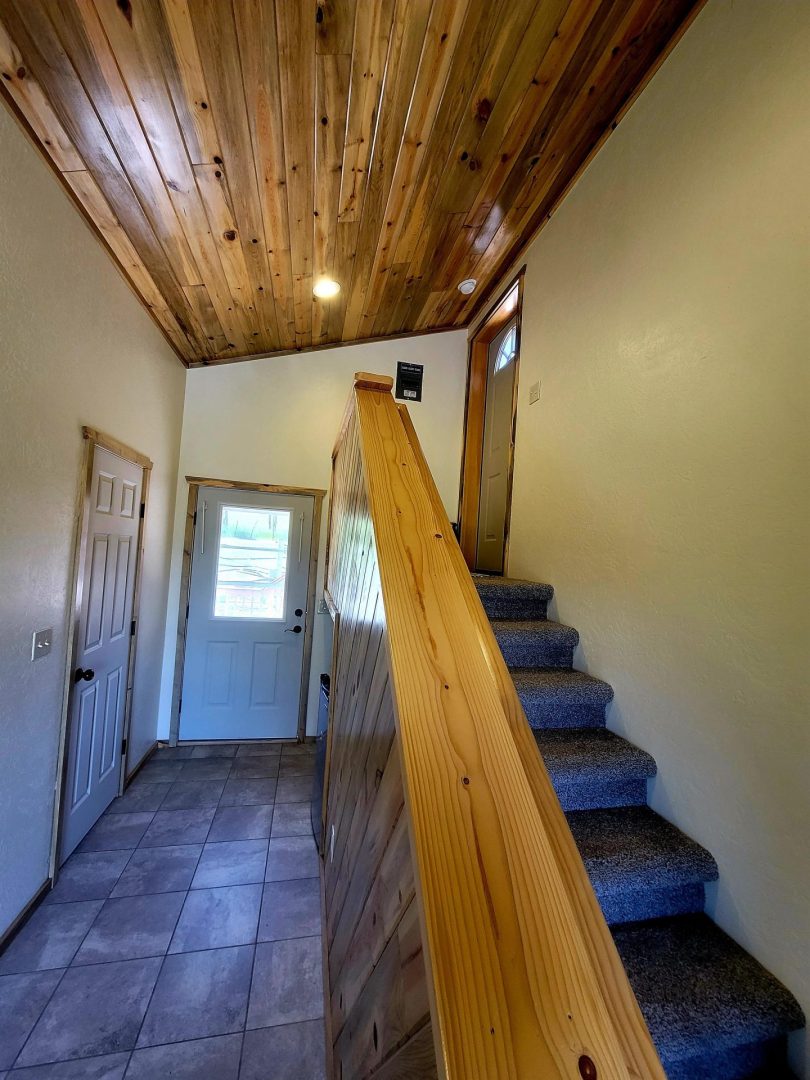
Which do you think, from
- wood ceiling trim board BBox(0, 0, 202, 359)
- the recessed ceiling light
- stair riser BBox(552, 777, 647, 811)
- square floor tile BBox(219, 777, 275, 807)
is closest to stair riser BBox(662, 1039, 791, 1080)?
stair riser BBox(552, 777, 647, 811)

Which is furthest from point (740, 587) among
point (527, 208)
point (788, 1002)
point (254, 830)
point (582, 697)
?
point (254, 830)

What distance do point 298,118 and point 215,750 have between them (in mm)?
3902

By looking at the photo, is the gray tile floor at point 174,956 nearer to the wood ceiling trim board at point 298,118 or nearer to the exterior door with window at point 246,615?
the exterior door with window at point 246,615

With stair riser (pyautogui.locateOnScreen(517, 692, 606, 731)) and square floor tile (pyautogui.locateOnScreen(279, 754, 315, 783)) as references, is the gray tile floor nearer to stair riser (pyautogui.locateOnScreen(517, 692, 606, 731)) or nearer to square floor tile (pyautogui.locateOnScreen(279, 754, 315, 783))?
square floor tile (pyautogui.locateOnScreen(279, 754, 315, 783))

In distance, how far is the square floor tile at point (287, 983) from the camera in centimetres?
155

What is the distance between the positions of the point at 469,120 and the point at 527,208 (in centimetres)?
90

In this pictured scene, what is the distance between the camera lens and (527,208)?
102 inches

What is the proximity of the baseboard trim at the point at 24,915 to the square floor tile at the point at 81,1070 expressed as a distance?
516 mm

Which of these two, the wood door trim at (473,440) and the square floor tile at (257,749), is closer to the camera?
the square floor tile at (257,749)

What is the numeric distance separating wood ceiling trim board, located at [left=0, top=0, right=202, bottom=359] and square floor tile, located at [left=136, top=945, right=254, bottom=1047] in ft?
10.4

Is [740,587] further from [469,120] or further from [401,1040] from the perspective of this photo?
[469,120]

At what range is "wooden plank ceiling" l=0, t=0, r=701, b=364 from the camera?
1356 millimetres

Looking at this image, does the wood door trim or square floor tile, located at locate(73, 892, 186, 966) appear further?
the wood door trim

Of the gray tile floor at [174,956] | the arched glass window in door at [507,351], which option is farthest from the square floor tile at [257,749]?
the arched glass window in door at [507,351]
